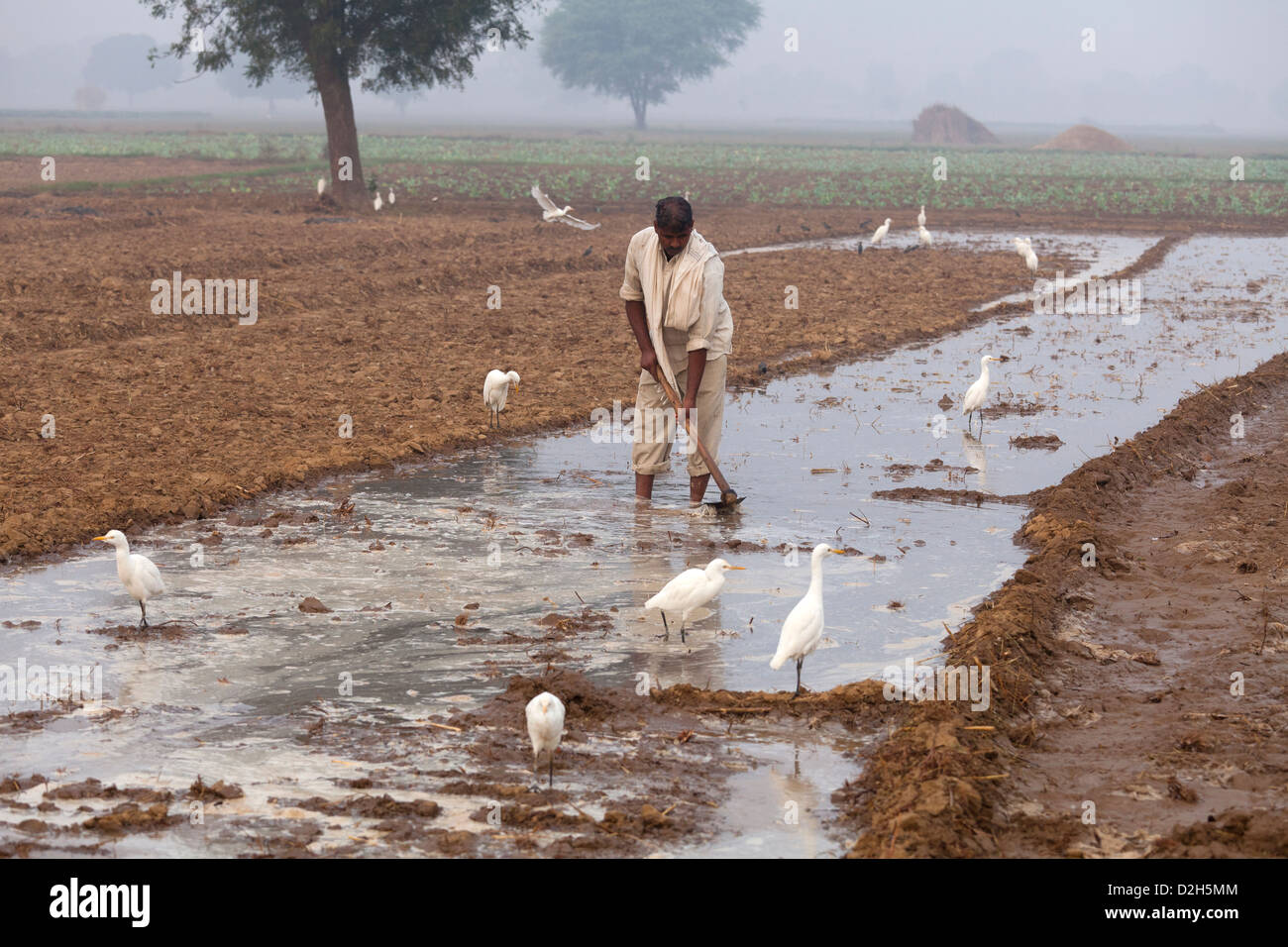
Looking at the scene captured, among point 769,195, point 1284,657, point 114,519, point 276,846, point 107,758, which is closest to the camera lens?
point 276,846

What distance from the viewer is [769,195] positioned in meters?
40.0

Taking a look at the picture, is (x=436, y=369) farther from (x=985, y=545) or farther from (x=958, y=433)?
→ (x=985, y=545)

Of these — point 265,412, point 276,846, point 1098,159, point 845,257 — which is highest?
point 1098,159

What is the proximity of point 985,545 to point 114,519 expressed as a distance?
18.5ft

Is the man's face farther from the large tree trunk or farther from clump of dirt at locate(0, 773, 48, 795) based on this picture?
the large tree trunk

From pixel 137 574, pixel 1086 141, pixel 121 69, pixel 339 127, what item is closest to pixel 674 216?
pixel 137 574

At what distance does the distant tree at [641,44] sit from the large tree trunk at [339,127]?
84.4 m

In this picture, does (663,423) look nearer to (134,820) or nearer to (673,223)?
(673,223)

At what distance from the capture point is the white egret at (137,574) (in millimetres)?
6707

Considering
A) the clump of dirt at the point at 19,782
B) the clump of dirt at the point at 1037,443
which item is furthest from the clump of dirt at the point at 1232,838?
the clump of dirt at the point at 1037,443

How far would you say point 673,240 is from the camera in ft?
28.5

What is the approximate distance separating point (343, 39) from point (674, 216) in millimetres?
23434
